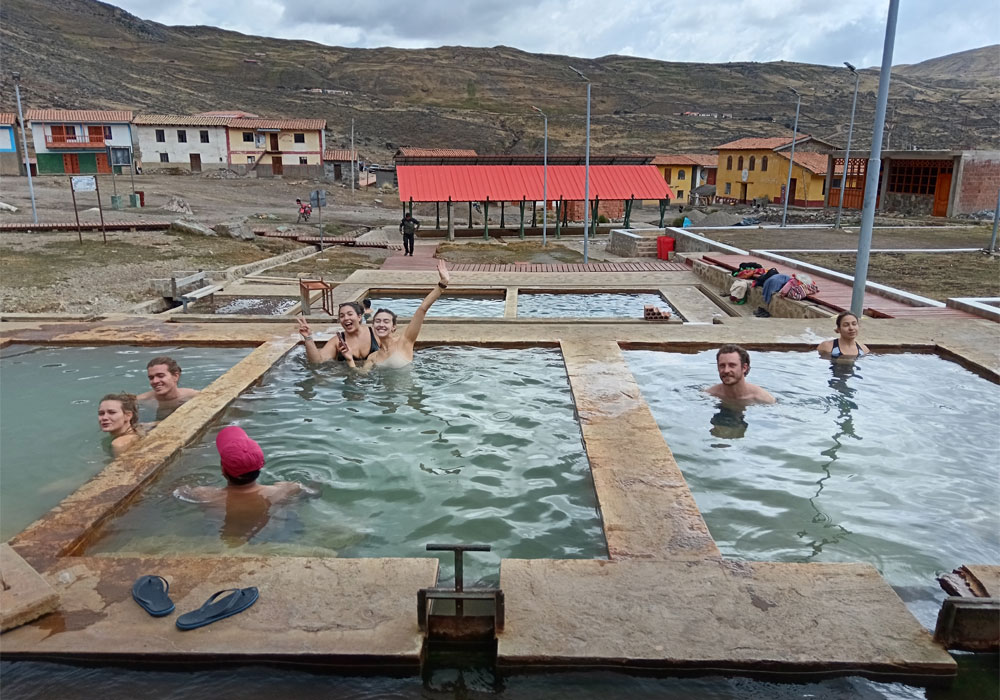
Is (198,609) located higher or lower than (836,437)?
higher

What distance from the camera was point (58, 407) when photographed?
7258 mm

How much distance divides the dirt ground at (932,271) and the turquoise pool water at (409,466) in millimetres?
9869

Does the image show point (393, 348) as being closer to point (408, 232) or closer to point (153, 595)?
point (153, 595)

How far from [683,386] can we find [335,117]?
9013 centimetres

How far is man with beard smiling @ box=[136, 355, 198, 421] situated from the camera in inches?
262

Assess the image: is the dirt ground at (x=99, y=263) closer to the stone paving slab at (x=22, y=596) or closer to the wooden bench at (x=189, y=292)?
the wooden bench at (x=189, y=292)

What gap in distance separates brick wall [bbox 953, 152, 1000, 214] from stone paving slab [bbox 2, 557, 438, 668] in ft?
132

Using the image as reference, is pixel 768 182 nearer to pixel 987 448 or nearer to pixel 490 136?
pixel 490 136

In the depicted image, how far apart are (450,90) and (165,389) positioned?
120802 mm

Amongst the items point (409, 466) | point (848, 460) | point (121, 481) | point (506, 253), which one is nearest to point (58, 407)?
point (121, 481)

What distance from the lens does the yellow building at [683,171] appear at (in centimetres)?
6078

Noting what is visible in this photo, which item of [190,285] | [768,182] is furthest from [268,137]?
[190,285]

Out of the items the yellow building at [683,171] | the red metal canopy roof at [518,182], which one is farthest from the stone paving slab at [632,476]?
the yellow building at [683,171]

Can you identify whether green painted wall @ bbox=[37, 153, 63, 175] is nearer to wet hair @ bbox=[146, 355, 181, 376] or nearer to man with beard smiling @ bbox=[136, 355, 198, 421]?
man with beard smiling @ bbox=[136, 355, 198, 421]
